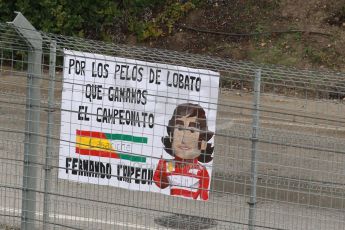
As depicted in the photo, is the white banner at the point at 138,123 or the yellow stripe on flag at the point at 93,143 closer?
the white banner at the point at 138,123

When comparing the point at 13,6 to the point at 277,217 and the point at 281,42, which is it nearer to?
the point at 281,42

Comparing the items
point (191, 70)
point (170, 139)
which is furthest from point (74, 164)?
point (191, 70)

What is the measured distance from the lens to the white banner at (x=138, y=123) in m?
5.63

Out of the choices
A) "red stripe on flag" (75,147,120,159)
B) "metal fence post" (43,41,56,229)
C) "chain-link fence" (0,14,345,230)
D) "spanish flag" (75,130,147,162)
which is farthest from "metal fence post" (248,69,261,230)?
"metal fence post" (43,41,56,229)

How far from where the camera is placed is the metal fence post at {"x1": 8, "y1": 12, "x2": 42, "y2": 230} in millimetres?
5480

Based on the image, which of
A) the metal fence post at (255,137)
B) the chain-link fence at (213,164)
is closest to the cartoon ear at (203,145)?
the chain-link fence at (213,164)

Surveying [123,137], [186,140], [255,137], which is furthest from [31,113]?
[255,137]

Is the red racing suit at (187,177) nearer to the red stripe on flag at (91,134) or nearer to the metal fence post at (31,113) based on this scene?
the red stripe on flag at (91,134)

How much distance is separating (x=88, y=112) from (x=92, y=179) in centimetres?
49

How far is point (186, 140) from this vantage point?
5.59 m

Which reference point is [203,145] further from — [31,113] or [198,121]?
[31,113]

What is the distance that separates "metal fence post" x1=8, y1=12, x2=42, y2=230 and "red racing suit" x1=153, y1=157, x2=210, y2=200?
91 cm

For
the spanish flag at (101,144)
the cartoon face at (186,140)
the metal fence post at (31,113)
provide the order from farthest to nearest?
the spanish flag at (101,144)
the cartoon face at (186,140)
the metal fence post at (31,113)

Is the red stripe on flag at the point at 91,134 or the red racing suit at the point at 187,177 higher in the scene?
the red stripe on flag at the point at 91,134
